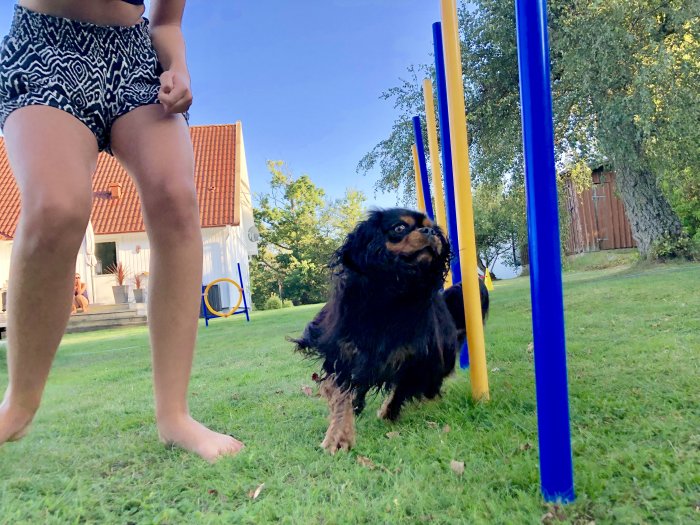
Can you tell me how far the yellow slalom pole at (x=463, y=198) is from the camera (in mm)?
2234

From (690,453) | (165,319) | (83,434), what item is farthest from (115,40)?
(690,453)

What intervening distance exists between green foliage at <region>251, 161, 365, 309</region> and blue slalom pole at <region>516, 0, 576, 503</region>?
81.7ft

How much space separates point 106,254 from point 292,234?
438 inches

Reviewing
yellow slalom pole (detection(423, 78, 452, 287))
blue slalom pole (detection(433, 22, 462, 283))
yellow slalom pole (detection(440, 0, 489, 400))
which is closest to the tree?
yellow slalom pole (detection(423, 78, 452, 287))

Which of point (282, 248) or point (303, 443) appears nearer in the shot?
point (303, 443)

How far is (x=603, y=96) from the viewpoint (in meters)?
8.70

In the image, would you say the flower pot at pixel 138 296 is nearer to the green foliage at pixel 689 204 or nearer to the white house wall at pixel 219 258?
the white house wall at pixel 219 258

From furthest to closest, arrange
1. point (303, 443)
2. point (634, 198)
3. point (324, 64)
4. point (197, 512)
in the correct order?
point (324, 64)
point (634, 198)
point (303, 443)
point (197, 512)

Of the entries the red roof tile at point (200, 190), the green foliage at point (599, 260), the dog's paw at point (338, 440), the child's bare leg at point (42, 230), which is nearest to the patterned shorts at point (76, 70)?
the child's bare leg at point (42, 230)

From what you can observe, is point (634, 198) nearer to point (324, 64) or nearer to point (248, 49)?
point (248, 49)

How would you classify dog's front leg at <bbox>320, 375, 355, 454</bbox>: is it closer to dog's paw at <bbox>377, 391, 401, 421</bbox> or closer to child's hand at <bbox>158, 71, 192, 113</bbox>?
dog's paw at <bbox>377, 391, 401, 421</bbox>

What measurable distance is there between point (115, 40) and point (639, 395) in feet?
8.08

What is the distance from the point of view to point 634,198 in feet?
35.2

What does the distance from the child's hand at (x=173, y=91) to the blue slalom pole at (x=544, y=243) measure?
1140 mm
